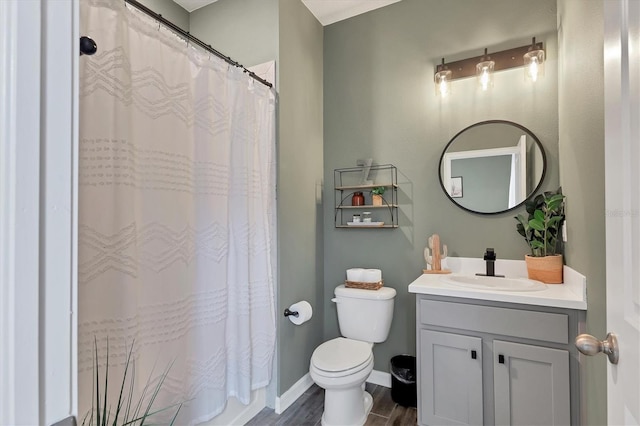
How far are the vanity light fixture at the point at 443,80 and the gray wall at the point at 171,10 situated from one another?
1965 mm

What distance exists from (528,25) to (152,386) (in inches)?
110

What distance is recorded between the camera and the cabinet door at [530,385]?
4.62 feet

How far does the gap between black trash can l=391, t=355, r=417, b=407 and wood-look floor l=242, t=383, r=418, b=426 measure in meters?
0.04

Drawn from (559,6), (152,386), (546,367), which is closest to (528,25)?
(559,6)

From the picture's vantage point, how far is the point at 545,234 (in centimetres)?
173

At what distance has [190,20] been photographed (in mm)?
2451

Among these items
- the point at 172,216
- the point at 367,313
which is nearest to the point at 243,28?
the point at 172,216

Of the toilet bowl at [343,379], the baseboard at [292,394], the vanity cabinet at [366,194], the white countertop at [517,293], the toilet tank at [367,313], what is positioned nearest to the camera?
the white countertop at [517,293]

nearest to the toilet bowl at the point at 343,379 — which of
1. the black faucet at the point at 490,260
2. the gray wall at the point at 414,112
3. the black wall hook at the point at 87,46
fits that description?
the gray wall at the point at 414,112

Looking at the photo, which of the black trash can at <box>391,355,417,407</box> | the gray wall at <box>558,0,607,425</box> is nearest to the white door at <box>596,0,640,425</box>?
the gray wall at <box>558,0,607,425</box>

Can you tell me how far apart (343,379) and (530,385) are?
0.91 meters
